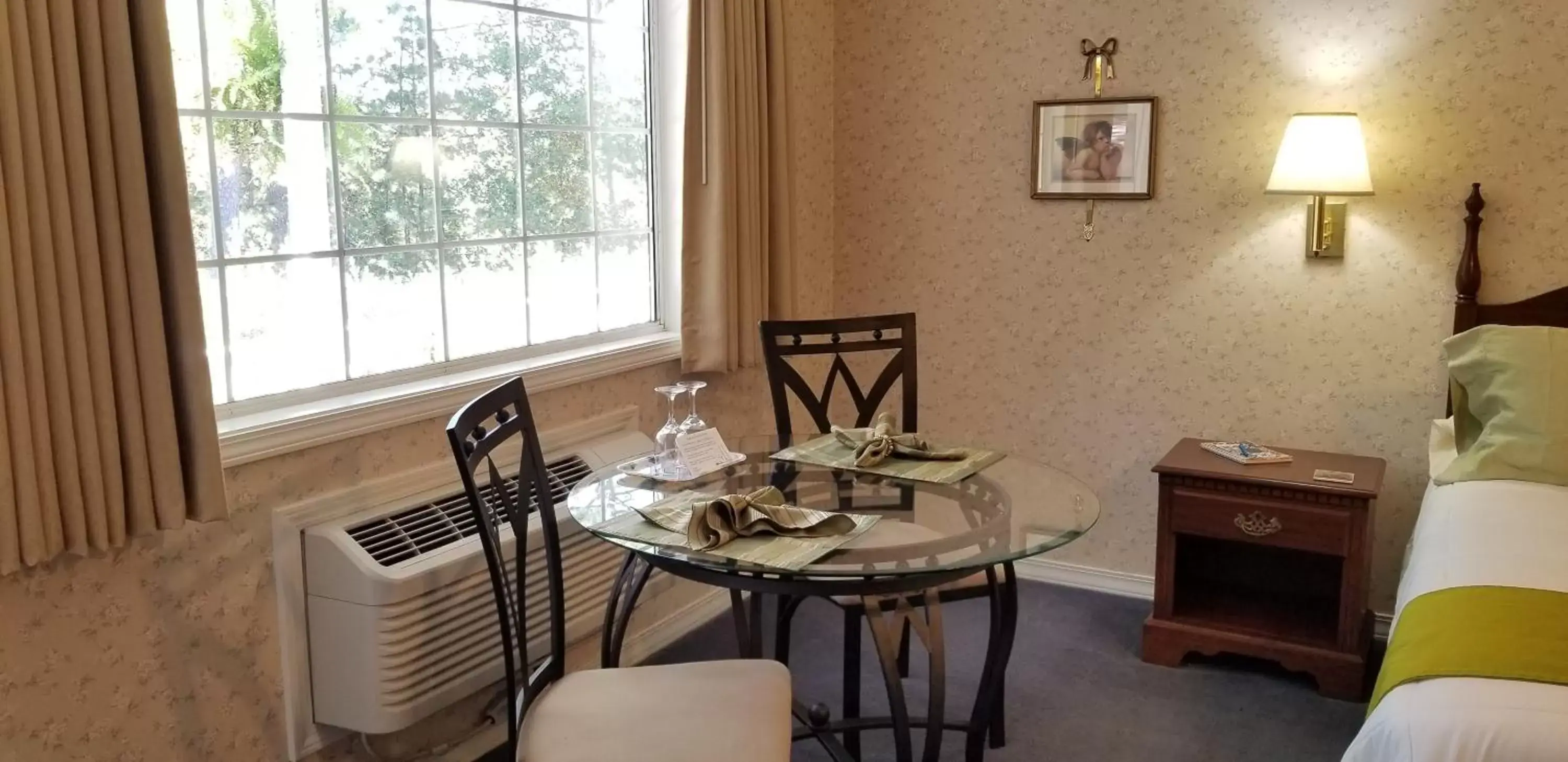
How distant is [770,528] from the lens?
2037mm

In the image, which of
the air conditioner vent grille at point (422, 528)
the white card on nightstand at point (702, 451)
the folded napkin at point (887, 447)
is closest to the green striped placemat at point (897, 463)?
the folded napkin at point (887, 447)

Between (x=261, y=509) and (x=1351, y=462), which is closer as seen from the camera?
(x=261, y=509)

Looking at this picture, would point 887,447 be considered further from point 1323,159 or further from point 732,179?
point 1323,159

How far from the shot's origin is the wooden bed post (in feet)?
10.3

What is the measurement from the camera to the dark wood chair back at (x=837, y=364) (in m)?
3.06

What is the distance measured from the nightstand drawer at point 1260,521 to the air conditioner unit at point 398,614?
181 cm

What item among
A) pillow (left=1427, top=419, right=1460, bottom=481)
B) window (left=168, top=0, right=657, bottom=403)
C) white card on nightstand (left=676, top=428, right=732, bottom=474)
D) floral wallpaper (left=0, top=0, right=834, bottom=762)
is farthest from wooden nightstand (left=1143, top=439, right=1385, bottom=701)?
floral wallpaper (left=0, top=0, right=834, bottom=762)

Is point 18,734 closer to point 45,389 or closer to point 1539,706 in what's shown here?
point 45,389

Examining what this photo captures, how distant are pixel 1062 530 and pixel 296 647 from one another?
4.90 feet

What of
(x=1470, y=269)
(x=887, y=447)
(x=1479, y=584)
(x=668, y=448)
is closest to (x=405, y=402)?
(x=668, y=448)

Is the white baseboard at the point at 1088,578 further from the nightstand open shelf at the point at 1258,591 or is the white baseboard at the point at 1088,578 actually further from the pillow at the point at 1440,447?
the pillow at the point at 1440,447

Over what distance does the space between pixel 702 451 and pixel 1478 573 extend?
1.48 m

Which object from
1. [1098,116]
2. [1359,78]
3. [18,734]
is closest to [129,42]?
[18,734]

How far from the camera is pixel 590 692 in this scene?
2061 millimetres
